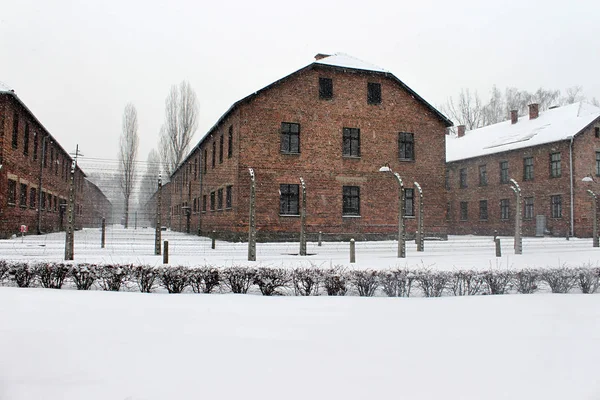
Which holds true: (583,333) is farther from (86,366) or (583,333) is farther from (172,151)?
(172,151)

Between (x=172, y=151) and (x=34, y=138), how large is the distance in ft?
61.8

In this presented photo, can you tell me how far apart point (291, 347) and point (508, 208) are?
1376 inches

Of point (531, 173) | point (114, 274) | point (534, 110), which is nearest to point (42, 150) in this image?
point (114, 274)

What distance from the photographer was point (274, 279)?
8898 millimetres

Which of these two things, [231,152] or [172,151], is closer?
[231,152]

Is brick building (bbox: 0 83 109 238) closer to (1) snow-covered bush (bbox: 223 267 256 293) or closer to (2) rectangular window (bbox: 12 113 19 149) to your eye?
(2) rectangular window (bbox: 12 113 19 149)

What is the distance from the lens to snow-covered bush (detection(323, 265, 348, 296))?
29.1ft

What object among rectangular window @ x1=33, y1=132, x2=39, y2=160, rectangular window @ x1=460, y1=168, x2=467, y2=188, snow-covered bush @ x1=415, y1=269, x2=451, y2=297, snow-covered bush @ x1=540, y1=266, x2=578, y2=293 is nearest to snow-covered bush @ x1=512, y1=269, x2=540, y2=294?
snow-covered bush @ x1=540, y1=266, x2=578, y2=293

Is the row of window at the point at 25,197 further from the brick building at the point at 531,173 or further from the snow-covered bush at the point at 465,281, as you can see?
the brick building at the point at 531,173

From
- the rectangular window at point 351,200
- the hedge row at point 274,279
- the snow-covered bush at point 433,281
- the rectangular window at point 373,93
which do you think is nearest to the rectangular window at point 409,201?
the rectangular window at point 351,200

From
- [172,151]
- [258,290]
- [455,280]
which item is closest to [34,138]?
[172,151]

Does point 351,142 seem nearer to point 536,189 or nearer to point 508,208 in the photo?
point 536,189

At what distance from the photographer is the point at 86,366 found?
4961 millimetres

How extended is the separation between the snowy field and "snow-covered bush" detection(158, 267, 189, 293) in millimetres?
642
